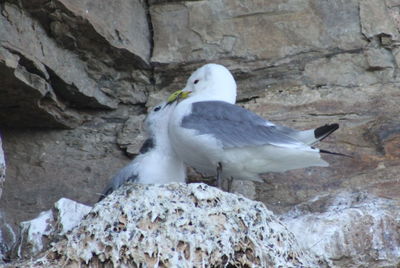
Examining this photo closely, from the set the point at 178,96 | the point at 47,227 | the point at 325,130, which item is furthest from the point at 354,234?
the point at 47,227

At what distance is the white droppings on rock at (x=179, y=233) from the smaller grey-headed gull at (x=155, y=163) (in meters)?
0.55

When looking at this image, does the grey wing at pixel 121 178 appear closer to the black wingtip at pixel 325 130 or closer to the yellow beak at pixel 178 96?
the yellow beak at pixel 178 96

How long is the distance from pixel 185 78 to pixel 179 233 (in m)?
1.79

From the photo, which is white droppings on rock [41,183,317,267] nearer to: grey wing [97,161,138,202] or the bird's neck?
grey wing [97,161,138,202]

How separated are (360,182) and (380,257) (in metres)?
0.67

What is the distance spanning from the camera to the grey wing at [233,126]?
4.77 meters

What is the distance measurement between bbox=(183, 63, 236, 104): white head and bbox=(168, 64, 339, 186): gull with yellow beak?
0.24 m

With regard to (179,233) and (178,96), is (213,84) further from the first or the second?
(179,233)

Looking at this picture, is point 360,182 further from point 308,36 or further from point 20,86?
point 20,86

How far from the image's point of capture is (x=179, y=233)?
4.16 metres

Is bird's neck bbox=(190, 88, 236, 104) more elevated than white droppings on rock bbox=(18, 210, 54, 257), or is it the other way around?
bird's neck bbox=(190, 88, 236, 104)

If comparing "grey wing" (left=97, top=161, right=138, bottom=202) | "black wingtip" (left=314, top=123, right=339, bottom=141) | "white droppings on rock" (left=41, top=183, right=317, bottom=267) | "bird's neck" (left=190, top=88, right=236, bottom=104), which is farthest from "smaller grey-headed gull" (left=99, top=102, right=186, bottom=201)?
"black wingtip" (left=314, top=123, right=339, bottom=141)

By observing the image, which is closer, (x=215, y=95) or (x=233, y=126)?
(x=233, y=126)

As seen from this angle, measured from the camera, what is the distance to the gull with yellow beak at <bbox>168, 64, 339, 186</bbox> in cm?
476
